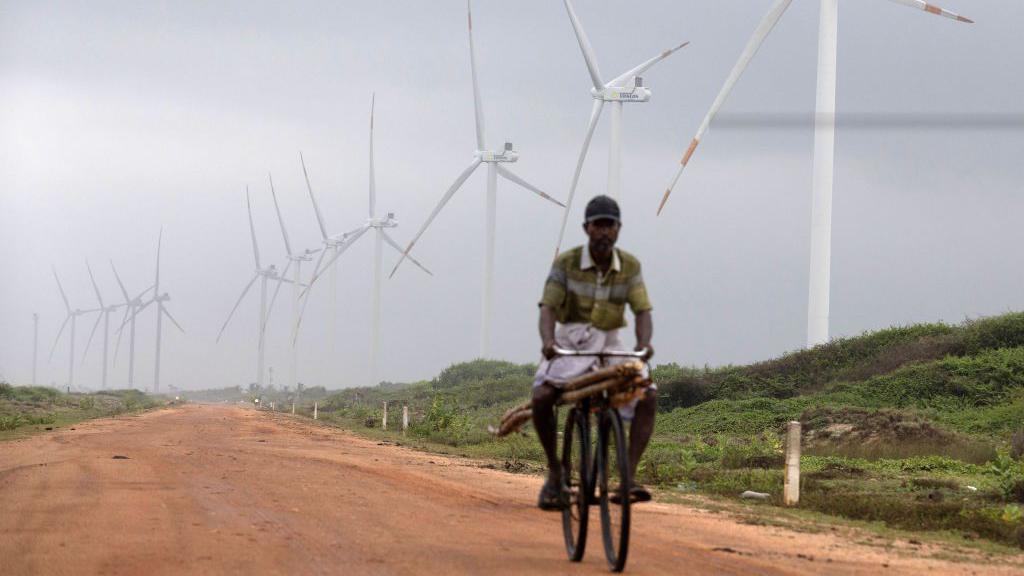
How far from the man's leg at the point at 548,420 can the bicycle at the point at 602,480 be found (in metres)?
0.14

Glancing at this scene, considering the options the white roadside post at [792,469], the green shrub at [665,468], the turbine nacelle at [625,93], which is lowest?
the green shrub at [665,468]

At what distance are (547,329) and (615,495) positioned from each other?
4.02 feet

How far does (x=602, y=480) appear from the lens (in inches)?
333

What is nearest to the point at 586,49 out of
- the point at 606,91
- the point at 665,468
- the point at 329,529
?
the point at 606,91

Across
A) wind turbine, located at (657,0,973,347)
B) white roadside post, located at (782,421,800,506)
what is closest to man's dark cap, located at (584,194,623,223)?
white roadside post, located at (782,421,800,506)

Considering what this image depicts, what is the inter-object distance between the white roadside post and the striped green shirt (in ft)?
25.1

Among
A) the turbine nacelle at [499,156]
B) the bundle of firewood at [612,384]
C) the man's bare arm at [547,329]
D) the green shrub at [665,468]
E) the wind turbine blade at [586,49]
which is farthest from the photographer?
the turbine nacelle at [499,156]

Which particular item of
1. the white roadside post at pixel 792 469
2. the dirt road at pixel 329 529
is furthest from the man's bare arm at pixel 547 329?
the white roadside post at pixel 792 469

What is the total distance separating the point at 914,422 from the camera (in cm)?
2822

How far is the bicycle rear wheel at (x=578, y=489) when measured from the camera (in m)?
8.78

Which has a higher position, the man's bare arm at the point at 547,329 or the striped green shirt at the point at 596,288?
the striped green shirt at the point at 596,288

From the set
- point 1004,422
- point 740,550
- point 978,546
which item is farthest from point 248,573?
point 1004,422

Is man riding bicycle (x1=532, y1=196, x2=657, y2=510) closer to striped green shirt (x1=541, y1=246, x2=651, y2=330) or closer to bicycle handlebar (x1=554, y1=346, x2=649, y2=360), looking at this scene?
striped green shirt (x1=541, y1=246, x2=651, y2=330)

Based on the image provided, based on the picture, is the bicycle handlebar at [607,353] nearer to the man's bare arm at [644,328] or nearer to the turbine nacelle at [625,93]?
the man's bare arm at [644,328]
